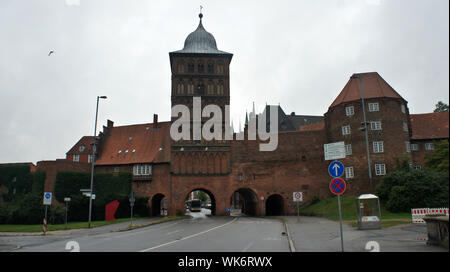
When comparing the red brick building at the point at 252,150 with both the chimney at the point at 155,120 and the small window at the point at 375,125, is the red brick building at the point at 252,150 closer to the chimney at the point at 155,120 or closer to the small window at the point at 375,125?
the small window at the point at 375,125

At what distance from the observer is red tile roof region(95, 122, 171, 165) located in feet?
165

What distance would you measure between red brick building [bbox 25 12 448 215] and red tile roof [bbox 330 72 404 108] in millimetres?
114

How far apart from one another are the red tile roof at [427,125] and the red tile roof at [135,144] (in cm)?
3300

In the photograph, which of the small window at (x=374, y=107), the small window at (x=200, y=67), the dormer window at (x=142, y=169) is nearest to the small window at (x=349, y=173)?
the small window at (x=374, y=107)

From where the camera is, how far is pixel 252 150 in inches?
1930

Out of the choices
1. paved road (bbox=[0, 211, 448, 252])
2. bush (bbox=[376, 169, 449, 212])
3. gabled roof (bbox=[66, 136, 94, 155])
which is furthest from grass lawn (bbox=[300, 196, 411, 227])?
gabled roof (bbox=[66, 136, 94, 155])

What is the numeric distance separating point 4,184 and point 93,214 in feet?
48.6

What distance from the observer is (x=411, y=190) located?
3045 centimetres

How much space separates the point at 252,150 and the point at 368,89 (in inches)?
663

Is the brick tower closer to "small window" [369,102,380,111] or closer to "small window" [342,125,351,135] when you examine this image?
"small window" [342,125,351,135]

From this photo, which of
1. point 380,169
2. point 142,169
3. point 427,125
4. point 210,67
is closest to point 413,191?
point 380,169

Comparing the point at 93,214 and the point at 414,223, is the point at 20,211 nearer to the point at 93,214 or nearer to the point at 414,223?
the point at 93,214
